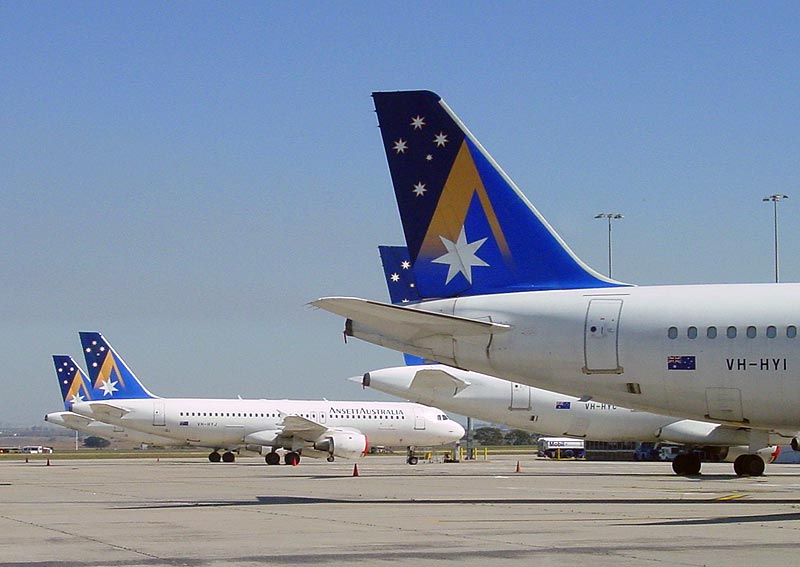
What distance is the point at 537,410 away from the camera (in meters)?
37.3

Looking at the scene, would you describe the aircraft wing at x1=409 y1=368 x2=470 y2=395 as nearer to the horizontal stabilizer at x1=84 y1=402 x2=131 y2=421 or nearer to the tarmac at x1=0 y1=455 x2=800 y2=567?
the tarmac at x1=0 y1=455 x2=800 y2=567

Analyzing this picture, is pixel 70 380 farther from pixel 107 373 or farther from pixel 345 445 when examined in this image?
pixel 345 445

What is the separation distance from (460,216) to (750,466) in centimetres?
1787

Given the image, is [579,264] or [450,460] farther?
[450,460]

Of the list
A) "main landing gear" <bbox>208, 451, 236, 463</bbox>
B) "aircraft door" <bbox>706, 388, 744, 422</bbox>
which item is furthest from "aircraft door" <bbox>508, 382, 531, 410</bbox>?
"main landing gear" <bbox>208, 451, 236, 463</bbox>

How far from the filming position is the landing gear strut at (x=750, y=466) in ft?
120

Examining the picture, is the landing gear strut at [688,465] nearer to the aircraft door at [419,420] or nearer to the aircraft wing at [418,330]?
the aircraft wing at [418,330]

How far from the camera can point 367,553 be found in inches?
534

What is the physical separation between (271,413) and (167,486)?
30501 millimetres

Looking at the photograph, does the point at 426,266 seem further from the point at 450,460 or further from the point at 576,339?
the point at 450,460

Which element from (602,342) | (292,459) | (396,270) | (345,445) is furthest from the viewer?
(292,459)

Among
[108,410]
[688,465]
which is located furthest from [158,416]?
[688,465]

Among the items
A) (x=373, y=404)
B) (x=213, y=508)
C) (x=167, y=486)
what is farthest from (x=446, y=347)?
(x=373, y=404)

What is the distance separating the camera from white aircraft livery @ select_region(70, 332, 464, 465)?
61.7 m
